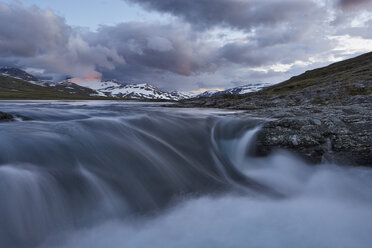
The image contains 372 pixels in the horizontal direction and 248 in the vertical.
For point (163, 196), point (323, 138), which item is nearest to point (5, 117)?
point (163, 196)

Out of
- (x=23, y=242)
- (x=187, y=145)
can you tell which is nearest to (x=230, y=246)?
(x=23, y=242)

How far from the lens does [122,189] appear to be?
5.55m

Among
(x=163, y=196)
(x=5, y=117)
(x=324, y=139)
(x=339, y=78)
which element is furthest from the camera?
(x=339, y=78)

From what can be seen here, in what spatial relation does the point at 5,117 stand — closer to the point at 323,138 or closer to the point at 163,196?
the point at 163,196

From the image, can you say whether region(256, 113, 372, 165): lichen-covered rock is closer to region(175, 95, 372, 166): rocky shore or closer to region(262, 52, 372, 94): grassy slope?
region(175, 95, 372, 166): rocky shore

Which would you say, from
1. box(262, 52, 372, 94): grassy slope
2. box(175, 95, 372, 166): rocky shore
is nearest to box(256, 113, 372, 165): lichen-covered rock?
box(175, 95, 372, 166): rocky shore

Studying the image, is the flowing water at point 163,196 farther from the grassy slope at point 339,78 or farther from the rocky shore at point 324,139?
the grassy slope at point 339,78

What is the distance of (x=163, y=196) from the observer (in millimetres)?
5547

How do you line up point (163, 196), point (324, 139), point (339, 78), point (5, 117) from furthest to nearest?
point (339, 78) < point (5, 117) < point (324, 139) < point (163, 196)

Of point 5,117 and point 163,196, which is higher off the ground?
point 5,117

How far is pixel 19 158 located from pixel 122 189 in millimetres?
2924

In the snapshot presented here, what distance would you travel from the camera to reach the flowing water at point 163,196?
3990 mm

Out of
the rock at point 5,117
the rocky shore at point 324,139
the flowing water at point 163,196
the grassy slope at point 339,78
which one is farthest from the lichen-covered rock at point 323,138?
the grassy slope at point 339,78

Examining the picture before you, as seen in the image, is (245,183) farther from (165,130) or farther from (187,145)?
(165,130)
